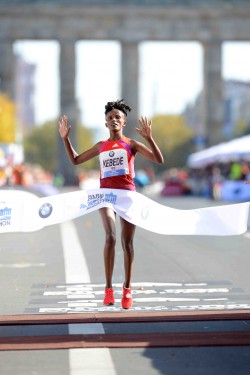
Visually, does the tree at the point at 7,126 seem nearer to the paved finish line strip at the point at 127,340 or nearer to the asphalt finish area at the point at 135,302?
the asphalt finish area at the point at 135,302

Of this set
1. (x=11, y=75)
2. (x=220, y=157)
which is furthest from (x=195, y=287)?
(x=11, y=75)

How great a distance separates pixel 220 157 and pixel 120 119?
3956cm

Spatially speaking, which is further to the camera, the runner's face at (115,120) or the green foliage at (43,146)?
the green foliage at (43,146)

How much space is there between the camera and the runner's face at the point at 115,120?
10.2m

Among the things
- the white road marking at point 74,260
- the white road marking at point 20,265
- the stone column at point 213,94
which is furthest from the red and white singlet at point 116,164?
the stone column at point 213,94

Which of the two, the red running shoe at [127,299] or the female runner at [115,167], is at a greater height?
the female runner at [115,167]

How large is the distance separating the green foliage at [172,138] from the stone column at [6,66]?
64700 mm

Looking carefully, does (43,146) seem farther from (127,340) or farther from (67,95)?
(127,340)

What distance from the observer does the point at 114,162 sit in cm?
1011

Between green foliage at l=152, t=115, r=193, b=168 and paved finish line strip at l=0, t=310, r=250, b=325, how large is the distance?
5687 inches

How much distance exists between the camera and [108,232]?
10.1 meters

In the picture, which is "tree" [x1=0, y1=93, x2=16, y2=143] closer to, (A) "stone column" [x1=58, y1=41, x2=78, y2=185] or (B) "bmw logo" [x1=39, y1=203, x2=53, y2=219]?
(A) "stone column" [x1=58, y1=41, x2=78, y2=185]

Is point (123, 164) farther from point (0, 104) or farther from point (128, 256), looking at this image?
point (0, 104)

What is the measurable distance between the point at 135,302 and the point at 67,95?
83.6 m
